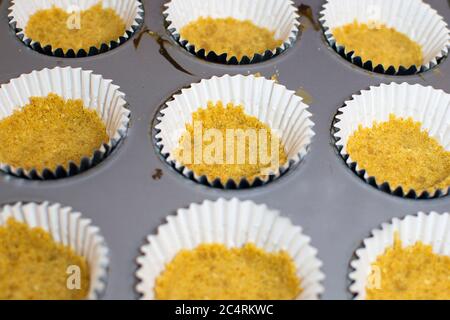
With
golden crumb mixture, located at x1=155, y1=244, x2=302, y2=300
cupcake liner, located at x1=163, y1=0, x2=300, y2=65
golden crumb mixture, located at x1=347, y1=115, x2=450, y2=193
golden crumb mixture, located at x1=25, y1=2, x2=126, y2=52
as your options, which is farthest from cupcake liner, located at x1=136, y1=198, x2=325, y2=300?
golden crumb mixture, located at x1=25, y1=2, x2=126, y2=52

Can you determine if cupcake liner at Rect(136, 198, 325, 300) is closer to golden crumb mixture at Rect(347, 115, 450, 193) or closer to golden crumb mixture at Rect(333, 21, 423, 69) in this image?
golden crumb mixture at Rect(347, 115, 450, 193)

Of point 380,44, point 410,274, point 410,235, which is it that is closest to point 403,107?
point 380,44

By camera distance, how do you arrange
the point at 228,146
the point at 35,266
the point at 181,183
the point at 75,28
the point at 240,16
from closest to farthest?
the point at 35,266, the point at 181,183, the point at 228,146, the point at 75,28, the point at 240,16

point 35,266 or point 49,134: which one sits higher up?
point 49,134

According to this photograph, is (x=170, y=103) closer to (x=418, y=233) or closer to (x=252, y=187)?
(x=252, y=187)

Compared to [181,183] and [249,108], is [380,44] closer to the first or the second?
[249,108]
